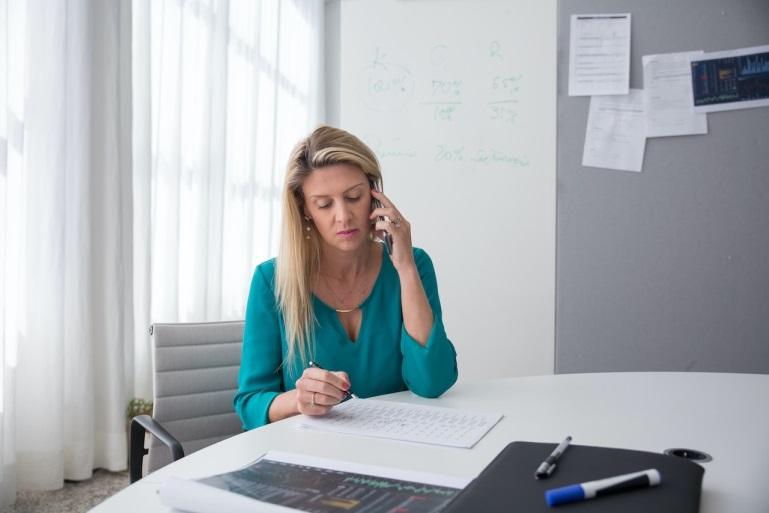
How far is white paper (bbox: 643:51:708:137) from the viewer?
2652 millimetres

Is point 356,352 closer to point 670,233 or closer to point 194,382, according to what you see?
point 194,382

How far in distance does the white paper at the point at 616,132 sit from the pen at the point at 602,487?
7.35 feet

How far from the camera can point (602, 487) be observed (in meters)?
0.66

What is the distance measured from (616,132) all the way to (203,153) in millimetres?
1922

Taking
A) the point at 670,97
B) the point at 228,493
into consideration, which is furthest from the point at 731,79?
the point at 228,493

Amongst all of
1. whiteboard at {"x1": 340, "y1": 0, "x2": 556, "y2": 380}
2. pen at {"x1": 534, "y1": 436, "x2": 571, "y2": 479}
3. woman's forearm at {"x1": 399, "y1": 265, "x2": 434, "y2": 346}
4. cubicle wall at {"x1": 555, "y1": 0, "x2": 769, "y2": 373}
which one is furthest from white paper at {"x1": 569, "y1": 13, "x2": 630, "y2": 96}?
pen at {"x1": 534, "y1": 436, "x2": 571, "y2": 479}

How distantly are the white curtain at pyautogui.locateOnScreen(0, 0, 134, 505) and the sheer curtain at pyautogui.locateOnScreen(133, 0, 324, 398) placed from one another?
0.67 ft

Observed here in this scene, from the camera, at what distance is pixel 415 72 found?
10.1ft

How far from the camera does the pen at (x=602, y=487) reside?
25.6 inches

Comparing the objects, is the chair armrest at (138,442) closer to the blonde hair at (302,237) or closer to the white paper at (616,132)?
the blonde hair at (302,237)

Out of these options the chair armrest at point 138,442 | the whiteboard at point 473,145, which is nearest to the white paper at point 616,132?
the whiteboard at point 473,145

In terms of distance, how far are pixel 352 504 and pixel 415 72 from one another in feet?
8.61

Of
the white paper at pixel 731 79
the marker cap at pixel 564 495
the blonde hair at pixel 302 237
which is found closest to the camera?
the marker cap at pixel 564 495

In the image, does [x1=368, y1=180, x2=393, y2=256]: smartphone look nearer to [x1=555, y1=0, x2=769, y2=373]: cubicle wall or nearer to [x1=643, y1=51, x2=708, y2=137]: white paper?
[x1=555, y1=0, x2=769, y2=373]: cubicle wall
